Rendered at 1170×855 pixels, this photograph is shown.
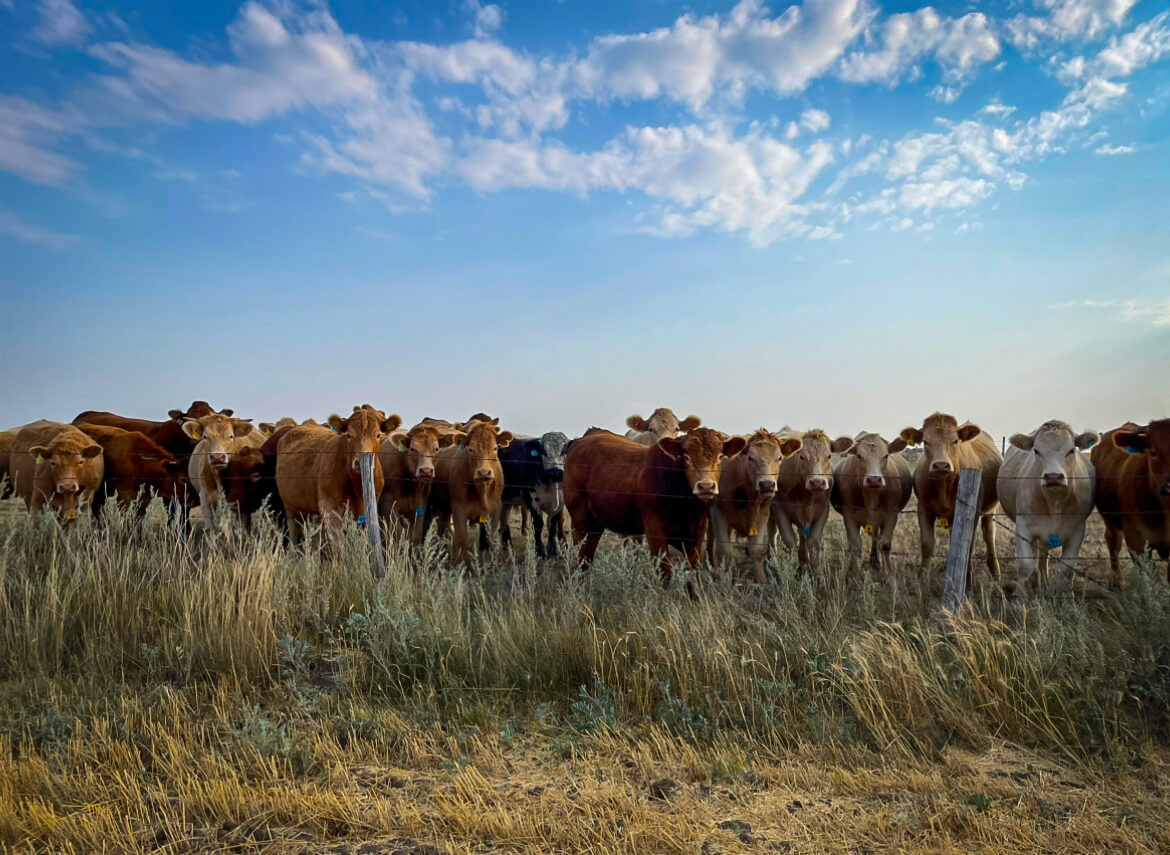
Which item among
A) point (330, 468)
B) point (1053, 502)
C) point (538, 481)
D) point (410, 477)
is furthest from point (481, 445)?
point (1053, 502)

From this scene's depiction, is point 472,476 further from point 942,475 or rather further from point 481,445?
point 942,475

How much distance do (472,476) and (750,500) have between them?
389 cm

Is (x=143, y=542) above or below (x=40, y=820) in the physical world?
above

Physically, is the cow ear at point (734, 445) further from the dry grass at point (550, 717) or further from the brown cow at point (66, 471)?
the brown cow at point (66, 471)

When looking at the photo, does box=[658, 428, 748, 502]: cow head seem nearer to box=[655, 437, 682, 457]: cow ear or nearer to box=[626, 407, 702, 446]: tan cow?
box=[655, 437, 682, 457]: cow ear

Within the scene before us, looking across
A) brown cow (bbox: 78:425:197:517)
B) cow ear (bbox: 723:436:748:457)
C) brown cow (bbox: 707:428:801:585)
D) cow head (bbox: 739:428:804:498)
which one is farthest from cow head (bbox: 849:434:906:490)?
brown cow (bbox: 78:425:197:517)

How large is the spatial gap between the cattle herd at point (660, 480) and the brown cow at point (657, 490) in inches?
0.8

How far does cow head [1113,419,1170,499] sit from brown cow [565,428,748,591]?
13.1 ft

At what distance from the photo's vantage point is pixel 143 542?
7211 mm

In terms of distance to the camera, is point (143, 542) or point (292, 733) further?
point (143, 542)

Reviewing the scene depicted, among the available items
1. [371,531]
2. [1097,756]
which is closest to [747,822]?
[1097,756]

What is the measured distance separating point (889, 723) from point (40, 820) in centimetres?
471

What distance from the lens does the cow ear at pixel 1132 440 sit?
7.95 meters

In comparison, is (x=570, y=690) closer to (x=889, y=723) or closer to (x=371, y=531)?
(x=889, y=723)
